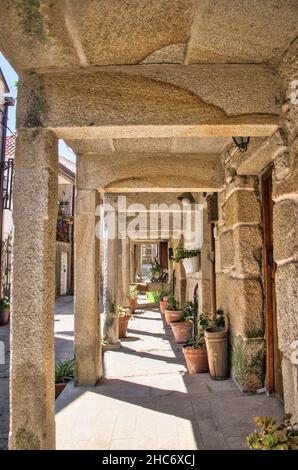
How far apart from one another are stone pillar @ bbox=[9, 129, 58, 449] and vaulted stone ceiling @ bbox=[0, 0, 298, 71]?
490mm

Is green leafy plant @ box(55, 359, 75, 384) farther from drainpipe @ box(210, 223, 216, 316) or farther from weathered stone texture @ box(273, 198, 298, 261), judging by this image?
weathered stone texture @ box(273, 198, 298, 261)

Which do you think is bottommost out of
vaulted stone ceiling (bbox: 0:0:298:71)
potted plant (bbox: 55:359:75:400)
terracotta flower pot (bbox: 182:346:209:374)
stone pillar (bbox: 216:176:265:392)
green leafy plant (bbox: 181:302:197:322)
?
potted plant (bbox: 55:359:75:400)

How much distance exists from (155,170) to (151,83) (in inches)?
81.3

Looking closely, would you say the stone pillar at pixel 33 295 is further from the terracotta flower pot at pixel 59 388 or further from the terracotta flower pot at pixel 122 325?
the terracotta flower pot at pixel 122 325

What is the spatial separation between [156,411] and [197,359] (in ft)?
4.01

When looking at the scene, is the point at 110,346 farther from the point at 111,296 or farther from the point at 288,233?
the point at 288,233

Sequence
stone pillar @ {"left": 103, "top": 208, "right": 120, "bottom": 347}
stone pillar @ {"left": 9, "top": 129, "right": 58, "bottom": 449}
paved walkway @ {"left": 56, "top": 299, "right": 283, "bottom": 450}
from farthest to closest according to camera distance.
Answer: stone pillar @ {"left": 103, "top": 208, "right": 120, "bottom": 347}
paved walkway @ {"left": 56, "top": 299, "right": 283, "bottom": 450}
stone pillar @ {"left": 9, "top": 129, "right": 58, "bottom": 449}

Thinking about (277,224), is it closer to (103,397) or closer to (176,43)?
(176,43)

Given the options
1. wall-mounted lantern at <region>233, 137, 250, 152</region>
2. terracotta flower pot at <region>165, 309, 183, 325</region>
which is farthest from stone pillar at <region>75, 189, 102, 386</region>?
terracotta flower pot at <region>165, 309, 183, 325</region>

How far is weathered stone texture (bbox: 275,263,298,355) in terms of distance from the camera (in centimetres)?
211

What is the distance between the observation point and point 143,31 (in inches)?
75.6

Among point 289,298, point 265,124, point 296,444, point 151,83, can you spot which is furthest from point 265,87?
point 296,444

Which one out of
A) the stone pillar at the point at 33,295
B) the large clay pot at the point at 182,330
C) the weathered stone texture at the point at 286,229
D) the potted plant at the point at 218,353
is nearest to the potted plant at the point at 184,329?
the large clay pot at the point at 182,330

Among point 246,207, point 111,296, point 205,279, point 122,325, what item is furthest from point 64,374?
point 246,207
